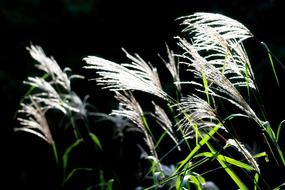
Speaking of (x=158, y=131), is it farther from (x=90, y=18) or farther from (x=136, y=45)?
(x=90, y=18)

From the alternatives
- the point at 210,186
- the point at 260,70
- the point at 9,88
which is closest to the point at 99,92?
the point at 9,88

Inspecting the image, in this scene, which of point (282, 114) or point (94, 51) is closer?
point (282, 114)

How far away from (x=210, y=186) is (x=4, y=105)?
438 cm

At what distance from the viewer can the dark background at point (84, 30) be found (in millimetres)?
5674

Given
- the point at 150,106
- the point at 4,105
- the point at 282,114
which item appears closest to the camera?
the point at 282,114

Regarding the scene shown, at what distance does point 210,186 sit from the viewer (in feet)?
8.29

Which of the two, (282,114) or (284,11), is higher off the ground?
(284,11)

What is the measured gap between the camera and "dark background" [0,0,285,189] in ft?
18.6

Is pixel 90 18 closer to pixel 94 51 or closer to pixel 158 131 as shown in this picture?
pixel 94 51

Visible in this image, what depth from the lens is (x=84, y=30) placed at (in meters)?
6.59

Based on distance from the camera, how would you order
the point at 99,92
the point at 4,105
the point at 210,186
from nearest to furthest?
1. the point at 210,186
2. the point at 99,92
3. the point at 4,105

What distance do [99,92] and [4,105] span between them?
51.7 inches

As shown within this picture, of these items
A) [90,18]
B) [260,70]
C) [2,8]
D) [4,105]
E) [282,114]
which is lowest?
[282,114]

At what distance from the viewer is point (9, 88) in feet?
20.3
